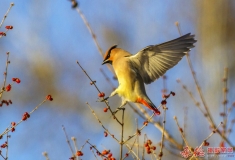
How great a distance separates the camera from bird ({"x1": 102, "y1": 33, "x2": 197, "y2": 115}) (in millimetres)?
4820

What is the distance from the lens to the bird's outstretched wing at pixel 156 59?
4.89 metres

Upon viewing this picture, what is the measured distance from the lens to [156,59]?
5.00 metres

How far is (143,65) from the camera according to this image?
509cm

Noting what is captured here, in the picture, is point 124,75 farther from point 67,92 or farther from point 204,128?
point 67,92

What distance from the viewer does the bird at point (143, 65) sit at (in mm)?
4820

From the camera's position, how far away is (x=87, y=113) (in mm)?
9531

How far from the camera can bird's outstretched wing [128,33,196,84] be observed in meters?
4.89

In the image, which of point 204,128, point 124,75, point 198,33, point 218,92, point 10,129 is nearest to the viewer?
point 10,129

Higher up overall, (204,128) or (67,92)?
(67,92)

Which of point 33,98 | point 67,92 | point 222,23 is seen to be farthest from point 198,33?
point 33,98

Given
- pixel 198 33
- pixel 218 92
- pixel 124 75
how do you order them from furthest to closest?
pixel 198 33
pixel 218 92
pixel 124 75

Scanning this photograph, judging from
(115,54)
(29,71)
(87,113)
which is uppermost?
(29,71)

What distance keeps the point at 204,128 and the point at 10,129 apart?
10.2ft

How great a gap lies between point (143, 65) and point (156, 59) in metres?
0.16
